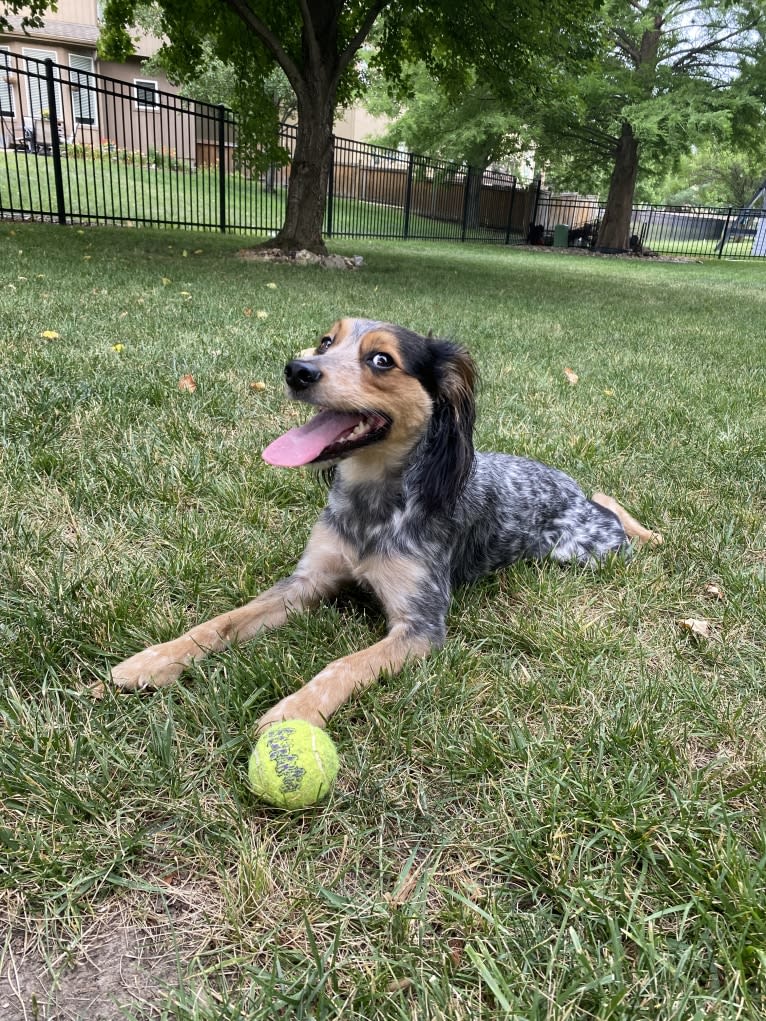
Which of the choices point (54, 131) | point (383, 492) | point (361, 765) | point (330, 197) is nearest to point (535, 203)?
point (330, 197)

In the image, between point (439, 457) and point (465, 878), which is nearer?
point (465, 878)

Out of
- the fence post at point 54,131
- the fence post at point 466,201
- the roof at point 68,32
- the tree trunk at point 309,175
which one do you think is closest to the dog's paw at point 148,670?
the tree trunk at point 309,175

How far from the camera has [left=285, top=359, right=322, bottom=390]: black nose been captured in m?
2.53

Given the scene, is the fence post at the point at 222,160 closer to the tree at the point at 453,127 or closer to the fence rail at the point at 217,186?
the fence rail at the point at 217,186

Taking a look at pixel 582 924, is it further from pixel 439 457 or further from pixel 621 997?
pixel 439 457

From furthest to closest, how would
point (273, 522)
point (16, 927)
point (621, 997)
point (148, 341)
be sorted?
point (148, 341)
point (273, 522)
point (16, 927)
point (621, 997)

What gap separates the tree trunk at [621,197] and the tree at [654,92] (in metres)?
0.05

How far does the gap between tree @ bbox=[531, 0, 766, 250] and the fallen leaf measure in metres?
25.1

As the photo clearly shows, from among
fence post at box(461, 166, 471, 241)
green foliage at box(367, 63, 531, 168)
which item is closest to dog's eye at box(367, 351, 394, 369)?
green foliage at box(367, 63, 531, 168)

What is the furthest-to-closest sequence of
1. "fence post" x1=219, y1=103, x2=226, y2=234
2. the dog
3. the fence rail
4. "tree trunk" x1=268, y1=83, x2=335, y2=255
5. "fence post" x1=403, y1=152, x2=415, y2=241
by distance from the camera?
"fence post" x1=403, y1=152, x2=415, y2=241 < the fence rail < "fence post" x1=219, y1=103, x2=226, y2=234 < "tree trunk" x1=268, y1=83, x2=335, y2=255 < the dog

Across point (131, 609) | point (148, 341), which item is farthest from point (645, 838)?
point (148, 341)

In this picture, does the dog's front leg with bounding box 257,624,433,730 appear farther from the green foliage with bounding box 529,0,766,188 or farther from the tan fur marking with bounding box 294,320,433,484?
the green foliage with bounding box 529,0,766,188

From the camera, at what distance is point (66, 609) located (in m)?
2.42

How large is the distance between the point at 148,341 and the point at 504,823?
5231 millimetres
